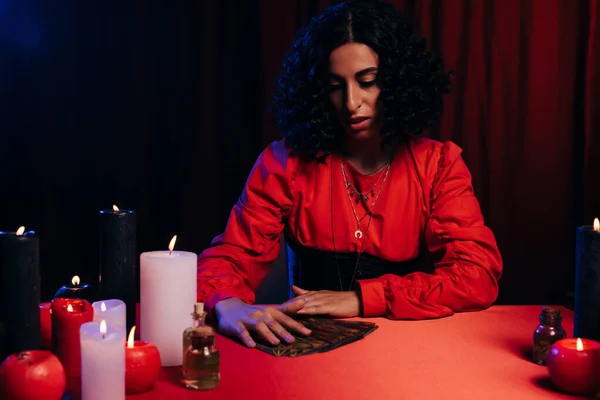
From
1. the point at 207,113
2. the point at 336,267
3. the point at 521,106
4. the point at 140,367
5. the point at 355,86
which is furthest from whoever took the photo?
the point at 521,106

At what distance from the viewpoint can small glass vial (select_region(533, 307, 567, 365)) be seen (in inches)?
47.1

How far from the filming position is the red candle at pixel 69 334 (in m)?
1.08

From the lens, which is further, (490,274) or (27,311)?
(490,274)

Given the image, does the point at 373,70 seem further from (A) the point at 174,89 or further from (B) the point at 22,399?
(B) the point at 22,399

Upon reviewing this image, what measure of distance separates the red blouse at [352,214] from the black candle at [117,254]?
2.00 ft

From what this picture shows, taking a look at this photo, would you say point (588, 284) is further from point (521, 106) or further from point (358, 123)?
point (521, 106)

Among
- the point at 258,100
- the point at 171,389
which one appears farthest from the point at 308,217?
the point at 171,389

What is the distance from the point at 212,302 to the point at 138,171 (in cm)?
138

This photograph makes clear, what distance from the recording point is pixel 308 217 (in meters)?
2.09

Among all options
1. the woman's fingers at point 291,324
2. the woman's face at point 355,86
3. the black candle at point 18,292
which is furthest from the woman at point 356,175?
the black candle at point 18,292

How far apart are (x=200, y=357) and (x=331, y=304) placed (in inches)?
21.6

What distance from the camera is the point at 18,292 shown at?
0.95m

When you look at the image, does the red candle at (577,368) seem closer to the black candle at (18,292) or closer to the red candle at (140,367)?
the red candle at (140,367)

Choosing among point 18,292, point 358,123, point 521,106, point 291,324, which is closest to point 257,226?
point 358,123
